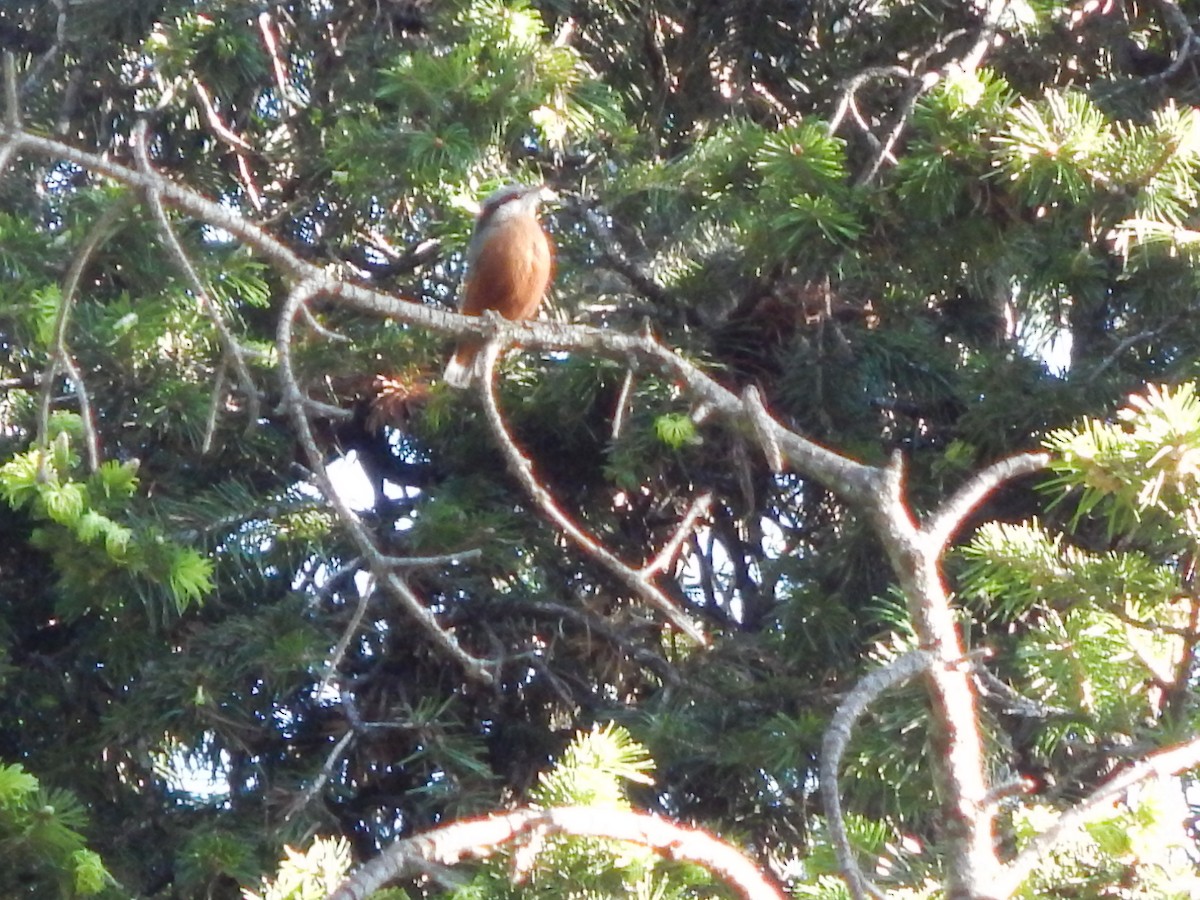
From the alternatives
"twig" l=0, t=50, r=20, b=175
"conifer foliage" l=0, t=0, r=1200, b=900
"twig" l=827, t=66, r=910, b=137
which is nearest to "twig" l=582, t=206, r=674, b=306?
"conifer foliage" l=0, t=0, r=1200, b=900

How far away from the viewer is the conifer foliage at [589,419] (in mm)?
2557

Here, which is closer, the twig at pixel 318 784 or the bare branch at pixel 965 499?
the bare branch at pixel 965 499

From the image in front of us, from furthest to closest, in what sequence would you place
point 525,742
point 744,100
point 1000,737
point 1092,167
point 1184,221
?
point 744,100, point 525,742, point 1184,221, point 1092,167, point 1000,737

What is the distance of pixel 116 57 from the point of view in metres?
4.23

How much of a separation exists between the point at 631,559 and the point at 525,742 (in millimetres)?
517

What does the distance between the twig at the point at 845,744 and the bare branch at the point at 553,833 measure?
0.13m

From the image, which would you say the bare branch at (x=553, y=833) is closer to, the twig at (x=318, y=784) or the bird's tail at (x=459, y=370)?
the twig at (x=318, y=784)

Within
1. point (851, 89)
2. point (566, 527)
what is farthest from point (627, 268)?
point (566, 527)

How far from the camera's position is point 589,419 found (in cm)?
382

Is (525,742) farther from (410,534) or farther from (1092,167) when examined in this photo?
(1092,167)

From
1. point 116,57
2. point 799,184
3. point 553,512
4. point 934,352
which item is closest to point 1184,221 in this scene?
point 799,184

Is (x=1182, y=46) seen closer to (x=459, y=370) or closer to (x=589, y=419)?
(x=589, y=419)

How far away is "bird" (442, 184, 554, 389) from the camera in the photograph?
11.8 feet


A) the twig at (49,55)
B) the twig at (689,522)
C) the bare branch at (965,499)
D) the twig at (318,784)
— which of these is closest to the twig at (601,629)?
the twig at (689,522)
